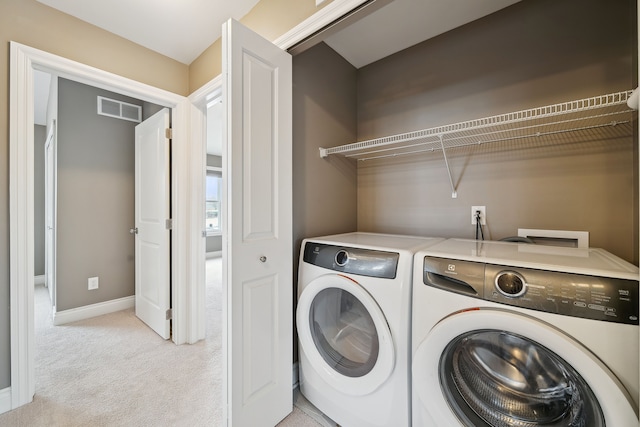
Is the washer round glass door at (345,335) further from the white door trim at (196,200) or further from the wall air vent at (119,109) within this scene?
the wall air vent at (119,109)

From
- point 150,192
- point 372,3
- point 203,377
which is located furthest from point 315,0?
point 203,377

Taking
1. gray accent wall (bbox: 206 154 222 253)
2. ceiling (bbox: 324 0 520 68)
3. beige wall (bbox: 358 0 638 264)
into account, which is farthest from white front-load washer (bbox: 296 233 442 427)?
gray accent wall (bbox: 206 154 222 253)

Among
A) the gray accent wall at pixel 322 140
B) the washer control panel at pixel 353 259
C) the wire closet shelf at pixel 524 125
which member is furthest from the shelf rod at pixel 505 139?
the washer control panel at pixel 353 259

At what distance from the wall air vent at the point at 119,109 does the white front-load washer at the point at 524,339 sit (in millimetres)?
3237

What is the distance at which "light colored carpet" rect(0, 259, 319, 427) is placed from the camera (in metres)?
1.34

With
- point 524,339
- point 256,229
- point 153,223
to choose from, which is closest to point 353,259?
point 256,229

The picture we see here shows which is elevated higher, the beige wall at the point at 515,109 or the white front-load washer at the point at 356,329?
the beige wall at the point at 515,109

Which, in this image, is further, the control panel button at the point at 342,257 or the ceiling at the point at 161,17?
the ceiling at the point at 161,17

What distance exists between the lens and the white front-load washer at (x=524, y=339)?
66cm

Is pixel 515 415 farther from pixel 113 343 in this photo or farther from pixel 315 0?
pixel 113 343

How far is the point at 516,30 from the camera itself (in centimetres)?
144

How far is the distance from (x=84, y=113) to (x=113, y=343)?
222cm

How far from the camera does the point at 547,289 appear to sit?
0.75 metres

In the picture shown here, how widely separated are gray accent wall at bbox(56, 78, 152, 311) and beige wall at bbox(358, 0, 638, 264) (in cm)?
267
